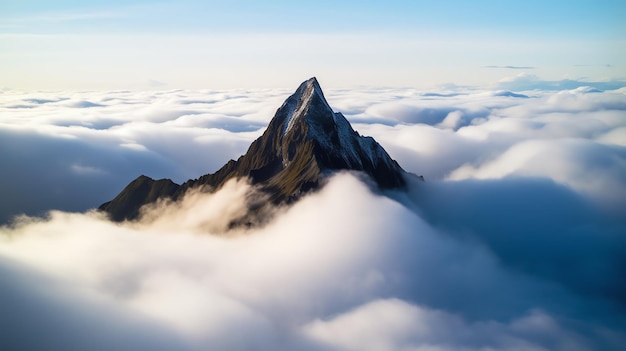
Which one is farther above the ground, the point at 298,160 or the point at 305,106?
the point at 305,106

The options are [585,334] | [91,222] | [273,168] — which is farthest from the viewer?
[91,222]

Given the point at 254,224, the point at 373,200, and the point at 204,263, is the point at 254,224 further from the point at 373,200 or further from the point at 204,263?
the point at 373,200

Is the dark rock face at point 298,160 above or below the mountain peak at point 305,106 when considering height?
below

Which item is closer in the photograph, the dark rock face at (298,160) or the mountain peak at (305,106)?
the dark rock face at (298,160)

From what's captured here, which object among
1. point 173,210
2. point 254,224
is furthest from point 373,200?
point 173,210

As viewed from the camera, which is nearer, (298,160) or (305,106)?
(298,160)

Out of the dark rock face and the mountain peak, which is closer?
the dark rock face

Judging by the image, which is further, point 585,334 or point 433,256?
point 433,256

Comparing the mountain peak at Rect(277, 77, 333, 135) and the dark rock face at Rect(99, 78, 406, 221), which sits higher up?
the mountain peak at Rect(277, 77, 333, 135)
